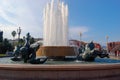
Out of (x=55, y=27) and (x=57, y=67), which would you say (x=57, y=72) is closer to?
(x=57, y=67)

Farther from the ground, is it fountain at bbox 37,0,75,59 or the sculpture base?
fountain at bbox 37,0,75,59

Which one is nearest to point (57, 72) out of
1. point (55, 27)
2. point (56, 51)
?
point (56, 51)

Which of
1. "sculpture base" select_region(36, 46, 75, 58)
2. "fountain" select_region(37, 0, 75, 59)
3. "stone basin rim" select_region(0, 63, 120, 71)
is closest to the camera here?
"stone basin rim" select_region(0, 63, 120, 71)

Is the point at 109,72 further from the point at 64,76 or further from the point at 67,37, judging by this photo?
the point at 67,37

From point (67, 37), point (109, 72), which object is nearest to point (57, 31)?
point (67, 37)

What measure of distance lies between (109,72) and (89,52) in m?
3.69

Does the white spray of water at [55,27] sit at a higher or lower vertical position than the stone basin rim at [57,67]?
higher

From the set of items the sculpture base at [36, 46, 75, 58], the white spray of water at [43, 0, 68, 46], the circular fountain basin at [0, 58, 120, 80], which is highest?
the white spray of water at [43, 0, 68, 46]

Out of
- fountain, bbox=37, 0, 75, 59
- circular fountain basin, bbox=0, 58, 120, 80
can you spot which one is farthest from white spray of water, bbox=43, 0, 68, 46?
circular fountain basin, bbox=0, 58, 120, 80

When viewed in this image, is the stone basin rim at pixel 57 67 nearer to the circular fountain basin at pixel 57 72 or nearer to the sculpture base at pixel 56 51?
the circular fountain basin at pixel 57 72


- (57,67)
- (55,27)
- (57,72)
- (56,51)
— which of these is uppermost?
(55,27)

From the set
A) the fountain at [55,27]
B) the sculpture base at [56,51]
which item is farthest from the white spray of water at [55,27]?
the sculpture base at [56,51]

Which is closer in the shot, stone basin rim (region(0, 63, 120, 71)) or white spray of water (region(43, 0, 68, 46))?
stone basin rim (region(0, 63, 120, 71))

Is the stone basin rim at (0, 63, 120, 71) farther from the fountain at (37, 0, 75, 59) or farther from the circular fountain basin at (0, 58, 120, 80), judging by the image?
the fountain at (37, 0, 75, 59)
